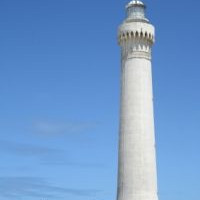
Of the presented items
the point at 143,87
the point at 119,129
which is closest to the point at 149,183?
the point at 119,129

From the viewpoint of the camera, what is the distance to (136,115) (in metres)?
52.2

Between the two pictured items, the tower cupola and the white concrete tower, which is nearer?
the white concrete tower

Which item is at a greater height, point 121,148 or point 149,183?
point 121,148

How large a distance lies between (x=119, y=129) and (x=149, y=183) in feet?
20.0

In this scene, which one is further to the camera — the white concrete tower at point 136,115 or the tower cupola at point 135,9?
the tower cupola at point 135,9

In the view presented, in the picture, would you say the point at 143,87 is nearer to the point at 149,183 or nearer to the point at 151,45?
the point at 151,45

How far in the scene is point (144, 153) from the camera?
51.4m

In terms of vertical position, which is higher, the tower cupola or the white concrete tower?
the tower cupola

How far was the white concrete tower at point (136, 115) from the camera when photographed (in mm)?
50969

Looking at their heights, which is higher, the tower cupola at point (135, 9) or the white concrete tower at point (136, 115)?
the tower cupola at point (135, 9)

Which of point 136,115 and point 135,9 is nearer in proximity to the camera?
point 136,115

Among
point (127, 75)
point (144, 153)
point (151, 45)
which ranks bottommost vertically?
point (144, 153)

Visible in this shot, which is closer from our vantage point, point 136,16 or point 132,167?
point 132,167

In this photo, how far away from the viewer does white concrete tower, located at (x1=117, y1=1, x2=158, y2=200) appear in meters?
51.0
